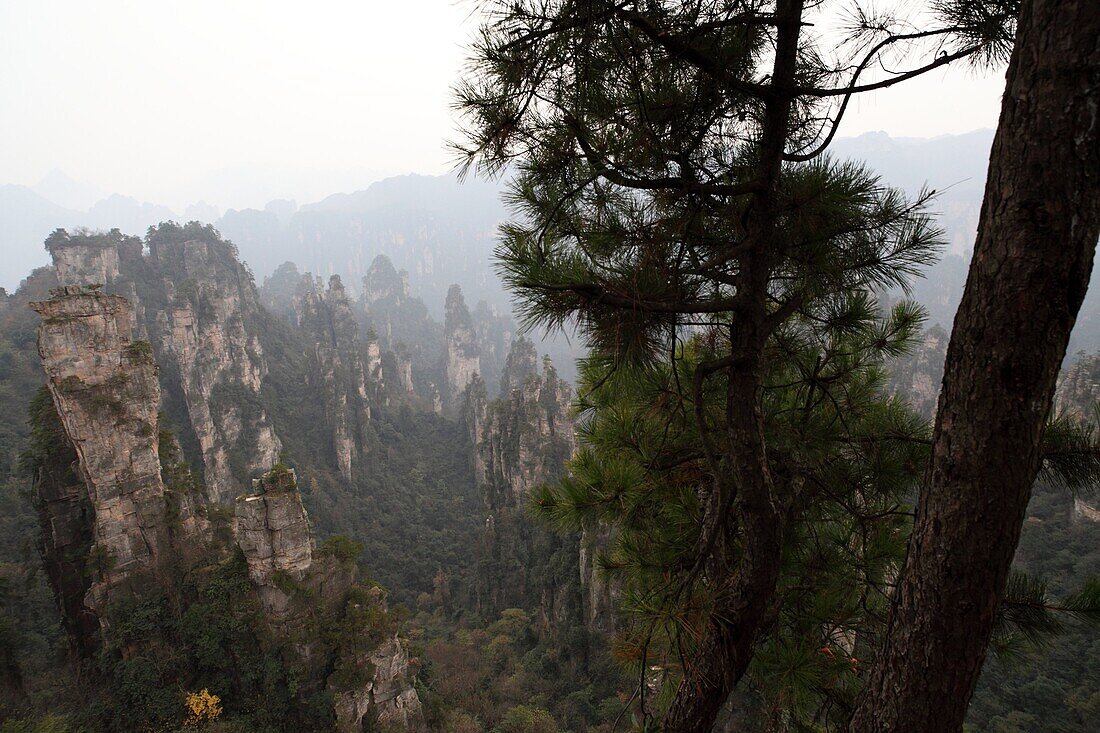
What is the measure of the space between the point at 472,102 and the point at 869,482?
209 cm

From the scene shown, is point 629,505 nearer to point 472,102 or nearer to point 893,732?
point 893,732

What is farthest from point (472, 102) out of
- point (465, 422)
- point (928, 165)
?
point (928, 165)

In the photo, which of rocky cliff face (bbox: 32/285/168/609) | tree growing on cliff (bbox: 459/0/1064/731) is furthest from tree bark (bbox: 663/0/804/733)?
rocky cliff face (bbox: 32/285/168/609)

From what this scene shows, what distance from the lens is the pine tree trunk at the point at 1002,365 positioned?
0.98 m

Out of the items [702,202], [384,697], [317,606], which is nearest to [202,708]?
[317,606]

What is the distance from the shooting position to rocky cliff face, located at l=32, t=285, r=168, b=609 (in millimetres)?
11859

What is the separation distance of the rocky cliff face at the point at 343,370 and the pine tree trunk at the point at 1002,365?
112 feet

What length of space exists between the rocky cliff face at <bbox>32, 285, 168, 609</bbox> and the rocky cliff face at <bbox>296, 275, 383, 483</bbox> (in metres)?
19.8

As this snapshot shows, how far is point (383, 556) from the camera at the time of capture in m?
24.7

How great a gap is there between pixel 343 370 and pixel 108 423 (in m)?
23.5

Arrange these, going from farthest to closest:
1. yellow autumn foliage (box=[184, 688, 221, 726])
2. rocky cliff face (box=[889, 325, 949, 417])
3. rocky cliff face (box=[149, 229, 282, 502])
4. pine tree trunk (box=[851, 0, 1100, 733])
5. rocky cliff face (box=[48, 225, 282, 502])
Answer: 1. rocky cliff face (box=[889, 325, 949, 417])
2. rocky cliff face (box=[48, 225, 282, 502])
3. rocky cliff face (box=[149, 229, 282, 502])
4. yellow autumn foliage (box=[184, 688, 221, 726])
5. pine tree trunk (box=[851, 0, 1100, 733])

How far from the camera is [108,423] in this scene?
12359mm

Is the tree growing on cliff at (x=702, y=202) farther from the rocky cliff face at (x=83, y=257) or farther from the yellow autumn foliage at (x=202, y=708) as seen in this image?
the rocky cliff face at (x=83, y=257)

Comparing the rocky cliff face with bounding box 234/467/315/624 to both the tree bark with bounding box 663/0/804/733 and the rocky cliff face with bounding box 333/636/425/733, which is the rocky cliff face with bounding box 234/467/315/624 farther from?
the tree bark with bounding box 663/0/804/733
